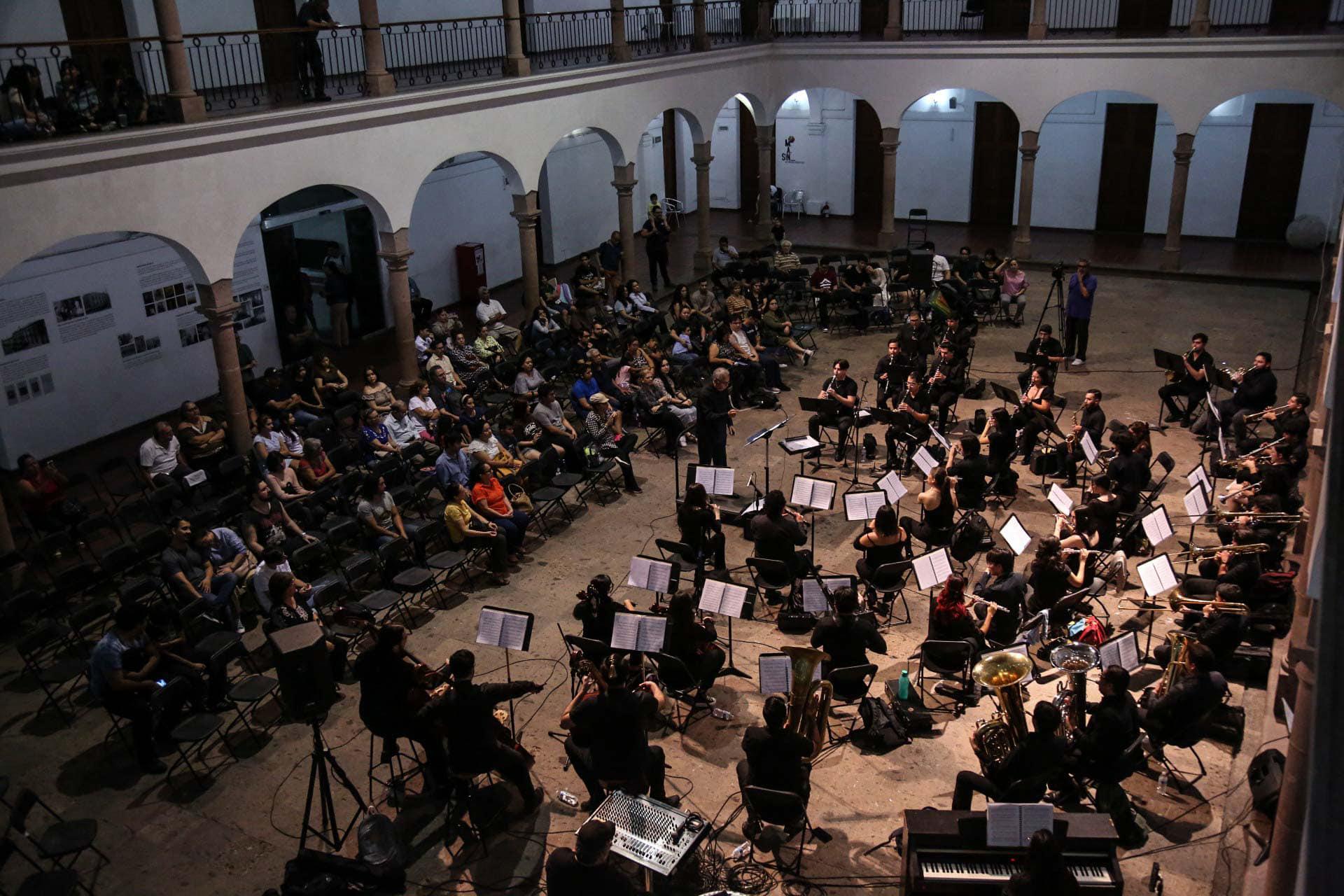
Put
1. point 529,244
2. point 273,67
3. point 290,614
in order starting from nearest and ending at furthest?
point 290,614 → point 273,67 → point 529,244

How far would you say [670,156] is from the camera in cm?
2828

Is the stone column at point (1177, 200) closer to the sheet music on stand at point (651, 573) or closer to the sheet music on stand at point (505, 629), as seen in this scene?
the sheet music on stand at point (651, 573)

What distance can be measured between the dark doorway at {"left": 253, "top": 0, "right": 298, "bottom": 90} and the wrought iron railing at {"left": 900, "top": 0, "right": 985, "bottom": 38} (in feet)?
42.7

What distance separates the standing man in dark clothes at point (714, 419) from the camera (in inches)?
508

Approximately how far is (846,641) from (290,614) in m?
4.49

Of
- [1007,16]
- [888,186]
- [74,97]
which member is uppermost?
Result: [1007,16]

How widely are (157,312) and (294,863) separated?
1134 centimetres

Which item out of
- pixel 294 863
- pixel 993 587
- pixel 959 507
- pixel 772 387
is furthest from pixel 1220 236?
Result: pixel 294 863

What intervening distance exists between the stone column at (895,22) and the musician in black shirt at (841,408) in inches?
484

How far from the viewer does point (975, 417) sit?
13320mm

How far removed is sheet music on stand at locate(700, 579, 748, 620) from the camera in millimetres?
8742

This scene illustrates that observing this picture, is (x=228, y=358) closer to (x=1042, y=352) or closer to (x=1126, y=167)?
(x=1042, y=352)

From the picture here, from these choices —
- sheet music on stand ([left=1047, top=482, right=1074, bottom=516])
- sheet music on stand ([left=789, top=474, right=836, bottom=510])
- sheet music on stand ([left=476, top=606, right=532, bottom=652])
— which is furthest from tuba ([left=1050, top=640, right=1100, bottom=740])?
sheet music on stand ([left=476, top=606, right=532, bottom=652])

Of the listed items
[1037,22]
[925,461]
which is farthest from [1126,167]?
[925,461]
